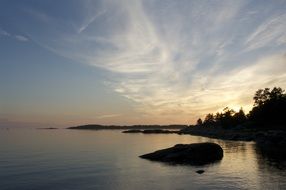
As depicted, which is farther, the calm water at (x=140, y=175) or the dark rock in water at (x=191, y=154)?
the dark rock in water at (x=191, y=154)

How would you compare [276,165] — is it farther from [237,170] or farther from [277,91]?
[277,91]

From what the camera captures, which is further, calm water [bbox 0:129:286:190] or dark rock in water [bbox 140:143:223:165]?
dark rock in water [bbox 140:143:223:165]

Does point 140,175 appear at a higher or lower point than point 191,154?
lower

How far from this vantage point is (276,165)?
160 feet

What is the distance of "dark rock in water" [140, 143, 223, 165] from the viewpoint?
54.8m

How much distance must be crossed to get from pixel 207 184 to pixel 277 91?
131 metres

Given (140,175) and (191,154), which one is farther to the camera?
(191,154)

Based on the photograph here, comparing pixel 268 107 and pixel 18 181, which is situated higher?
pixel 268 107

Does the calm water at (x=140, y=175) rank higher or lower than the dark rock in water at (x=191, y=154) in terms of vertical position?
lower

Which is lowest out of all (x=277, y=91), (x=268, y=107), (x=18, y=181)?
(x=18, y=181)

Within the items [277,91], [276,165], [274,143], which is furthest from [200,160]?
[277,91]

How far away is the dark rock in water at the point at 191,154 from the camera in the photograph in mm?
54844

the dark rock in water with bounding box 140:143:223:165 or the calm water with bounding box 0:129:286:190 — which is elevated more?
the dark rock in water with bounding box 140:143:223:165

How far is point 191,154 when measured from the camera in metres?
55.5
